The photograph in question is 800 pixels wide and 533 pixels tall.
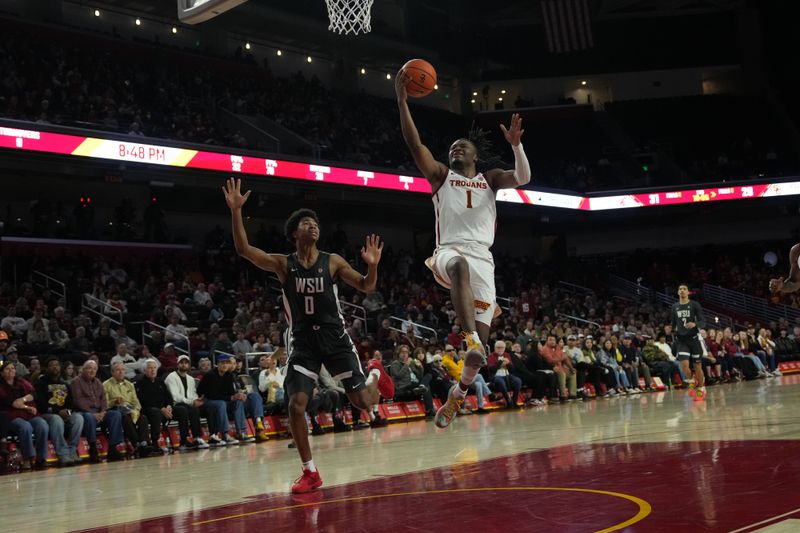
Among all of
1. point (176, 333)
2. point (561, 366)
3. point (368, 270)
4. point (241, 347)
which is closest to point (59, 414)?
point (241, 347)

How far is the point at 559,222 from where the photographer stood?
36219 millimetres

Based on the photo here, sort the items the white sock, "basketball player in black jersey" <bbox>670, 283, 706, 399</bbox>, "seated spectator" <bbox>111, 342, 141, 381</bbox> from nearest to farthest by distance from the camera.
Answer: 1. the white sock
2. "seated spectator" <bbox>111, 342, 141, 381</bbox>
3. "basketball player in black jersey" <bbox>670, 283, 706, 399</bbox>

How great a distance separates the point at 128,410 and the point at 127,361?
7.77 ft

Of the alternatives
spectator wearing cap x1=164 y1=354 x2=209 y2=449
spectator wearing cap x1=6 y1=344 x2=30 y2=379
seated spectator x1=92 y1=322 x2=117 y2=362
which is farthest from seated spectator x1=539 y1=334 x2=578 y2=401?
spectator wearing cap x1=6 y1=344 x2=30 y2=379

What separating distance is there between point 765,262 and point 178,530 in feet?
110

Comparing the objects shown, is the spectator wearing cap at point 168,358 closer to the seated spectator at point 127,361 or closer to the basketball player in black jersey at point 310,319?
the seated spectator at point 127,361

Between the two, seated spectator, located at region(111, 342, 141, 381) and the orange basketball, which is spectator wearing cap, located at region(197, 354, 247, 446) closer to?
seated spectator, located at region(111, 342, 141, 381)

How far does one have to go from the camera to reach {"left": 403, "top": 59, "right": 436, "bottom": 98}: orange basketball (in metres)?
6.59

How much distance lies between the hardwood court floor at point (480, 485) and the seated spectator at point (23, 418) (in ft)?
3.15

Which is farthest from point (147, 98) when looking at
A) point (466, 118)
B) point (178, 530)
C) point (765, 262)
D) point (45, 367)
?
point (765, 262)

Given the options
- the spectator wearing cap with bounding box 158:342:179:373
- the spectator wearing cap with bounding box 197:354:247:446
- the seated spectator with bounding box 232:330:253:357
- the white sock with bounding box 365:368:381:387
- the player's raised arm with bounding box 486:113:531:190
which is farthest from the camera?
the seated spectator with bounding box 232:330:253:357

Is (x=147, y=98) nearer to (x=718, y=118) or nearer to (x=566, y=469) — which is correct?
(x=566, y=469)

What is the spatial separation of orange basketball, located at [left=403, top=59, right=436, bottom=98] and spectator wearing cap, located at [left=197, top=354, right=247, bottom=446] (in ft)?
24.1

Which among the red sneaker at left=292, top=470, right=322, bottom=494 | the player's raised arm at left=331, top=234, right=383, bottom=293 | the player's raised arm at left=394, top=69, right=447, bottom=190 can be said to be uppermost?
the player's raised arm at left=394, top=69, right=447, bottom=190
